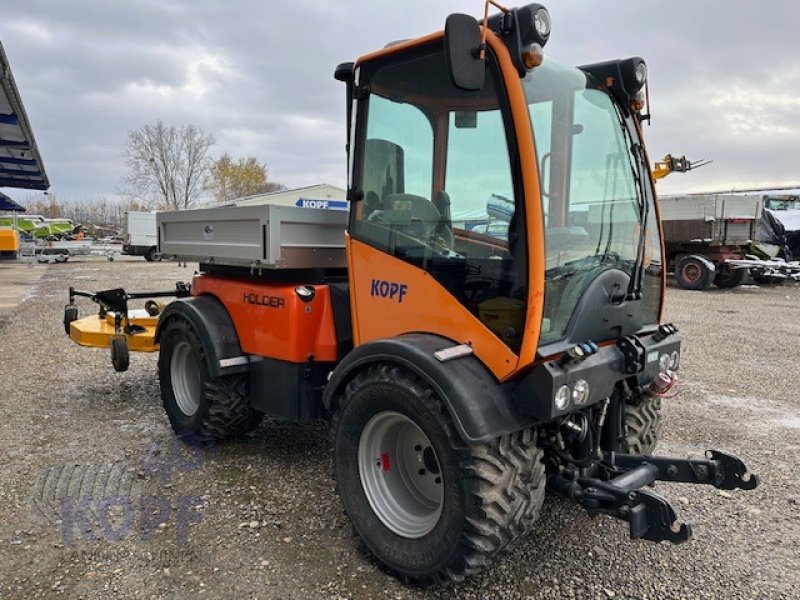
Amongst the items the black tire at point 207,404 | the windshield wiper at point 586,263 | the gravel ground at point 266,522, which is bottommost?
the gravel ground at point 266,522

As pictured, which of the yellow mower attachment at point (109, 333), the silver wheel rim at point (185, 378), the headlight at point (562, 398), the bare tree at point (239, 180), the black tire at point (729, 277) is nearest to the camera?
the headlight at point (562, 398)

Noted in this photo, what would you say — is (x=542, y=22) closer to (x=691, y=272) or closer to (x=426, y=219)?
(x=426, y=219)

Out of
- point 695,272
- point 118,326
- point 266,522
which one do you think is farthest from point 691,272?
point 266,522

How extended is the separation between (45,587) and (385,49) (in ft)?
9.66

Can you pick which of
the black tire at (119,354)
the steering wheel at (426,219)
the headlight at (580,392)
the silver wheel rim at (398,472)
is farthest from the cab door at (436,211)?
the black tire at (119,354)

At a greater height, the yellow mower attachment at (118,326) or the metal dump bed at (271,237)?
the metal dump bed at (271,237)

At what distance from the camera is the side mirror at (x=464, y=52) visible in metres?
2.29

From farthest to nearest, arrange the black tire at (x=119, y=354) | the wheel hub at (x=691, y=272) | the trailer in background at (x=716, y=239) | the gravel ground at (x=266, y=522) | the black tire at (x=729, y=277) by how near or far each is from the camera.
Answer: the black tire at (x=729, y=277)
the wheel hub at (x=691, y=272)
the trailer in background at (x=716, y=239)
the black tire at (x=119, y=354)
the gravel ground at (x=266, y=522)

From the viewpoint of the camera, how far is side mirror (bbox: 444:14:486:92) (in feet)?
7.52

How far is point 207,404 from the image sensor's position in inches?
156

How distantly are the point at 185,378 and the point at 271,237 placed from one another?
1652 mm

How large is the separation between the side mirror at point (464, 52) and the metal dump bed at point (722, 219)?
49.2ft

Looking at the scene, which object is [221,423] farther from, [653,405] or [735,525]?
[735,525]

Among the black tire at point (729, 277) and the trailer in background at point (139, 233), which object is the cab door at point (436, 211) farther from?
the trailer in background at point (139, 233)
